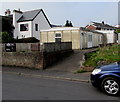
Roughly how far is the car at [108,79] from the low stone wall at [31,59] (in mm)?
6687

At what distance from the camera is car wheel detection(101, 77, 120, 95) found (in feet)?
20.3

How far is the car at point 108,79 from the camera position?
20.4ft

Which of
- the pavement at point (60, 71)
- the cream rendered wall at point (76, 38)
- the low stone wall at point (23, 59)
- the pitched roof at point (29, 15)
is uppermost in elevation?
the pitched roof at point (29, 15)

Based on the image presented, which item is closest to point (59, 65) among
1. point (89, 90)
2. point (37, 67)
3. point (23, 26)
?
point (37, 67)

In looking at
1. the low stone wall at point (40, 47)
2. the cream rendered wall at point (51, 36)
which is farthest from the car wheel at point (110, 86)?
the cream rendered wall at point (51, 36)

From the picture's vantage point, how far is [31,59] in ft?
43.2

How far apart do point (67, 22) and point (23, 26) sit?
26489 millimetres

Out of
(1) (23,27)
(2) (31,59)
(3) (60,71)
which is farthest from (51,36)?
(1) (23,27)

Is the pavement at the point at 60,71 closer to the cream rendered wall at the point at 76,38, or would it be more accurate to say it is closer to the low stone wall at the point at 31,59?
the low stone wall at the point at 31,59

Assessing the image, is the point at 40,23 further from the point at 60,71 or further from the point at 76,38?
the point at 60,71

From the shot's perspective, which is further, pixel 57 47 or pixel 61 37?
pixel 61 37

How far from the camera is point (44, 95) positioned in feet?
20.2

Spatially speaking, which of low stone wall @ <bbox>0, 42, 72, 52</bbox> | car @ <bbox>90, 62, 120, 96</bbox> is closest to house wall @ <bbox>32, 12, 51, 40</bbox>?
low stone wall @ <bbox>0, 42, 72, 52</bbox>

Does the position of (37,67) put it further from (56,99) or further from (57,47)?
(56,99)
